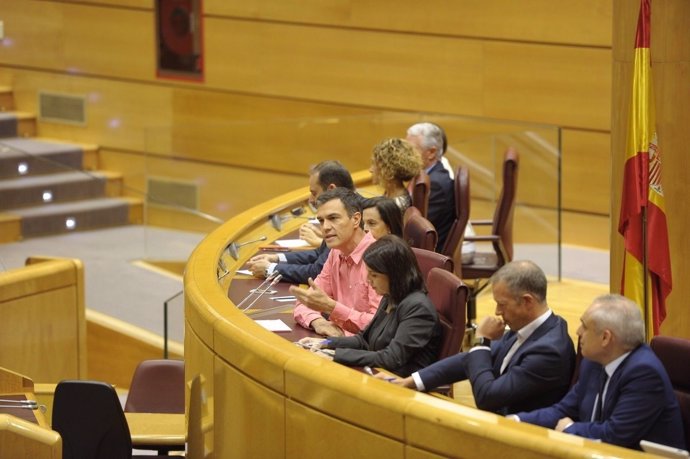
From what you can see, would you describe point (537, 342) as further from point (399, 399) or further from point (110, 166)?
point (110, 166)

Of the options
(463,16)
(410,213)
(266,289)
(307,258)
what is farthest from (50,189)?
(266,289)

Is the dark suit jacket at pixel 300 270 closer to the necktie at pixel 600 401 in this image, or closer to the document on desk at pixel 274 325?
the document on desk at pixel 274 325

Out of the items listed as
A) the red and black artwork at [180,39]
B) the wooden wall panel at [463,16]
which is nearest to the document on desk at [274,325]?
the wooden wall panel at [463,16]

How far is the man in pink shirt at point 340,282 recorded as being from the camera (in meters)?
4.52

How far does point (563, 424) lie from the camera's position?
3525 millimetres

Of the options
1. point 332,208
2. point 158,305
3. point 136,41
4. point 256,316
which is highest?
point 136,41

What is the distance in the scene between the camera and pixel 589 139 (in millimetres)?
8406

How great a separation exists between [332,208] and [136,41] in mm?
6543

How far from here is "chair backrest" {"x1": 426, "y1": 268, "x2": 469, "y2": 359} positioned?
423cm

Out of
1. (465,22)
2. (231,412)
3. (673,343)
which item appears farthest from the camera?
(465,22)

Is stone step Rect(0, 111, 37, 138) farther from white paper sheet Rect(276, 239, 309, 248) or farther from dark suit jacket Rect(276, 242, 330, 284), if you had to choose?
dark suit jacket Rect(276, 242, 330, 284)

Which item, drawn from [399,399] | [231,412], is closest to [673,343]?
[399,399]

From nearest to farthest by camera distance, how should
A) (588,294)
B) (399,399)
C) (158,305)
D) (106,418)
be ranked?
(399,399)
(106,418)
(588,294)
(158,305)

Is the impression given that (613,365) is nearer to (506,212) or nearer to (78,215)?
(506,212)
